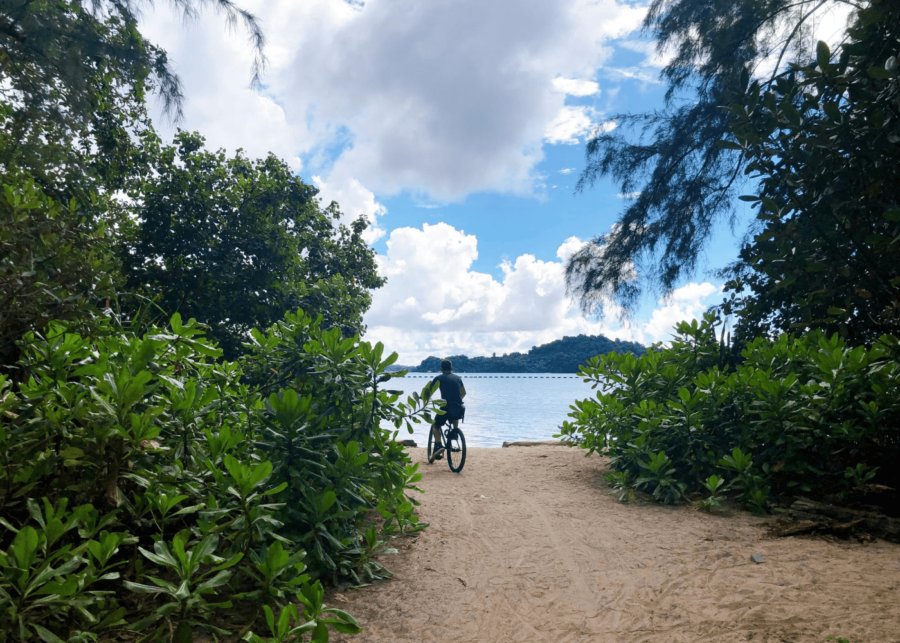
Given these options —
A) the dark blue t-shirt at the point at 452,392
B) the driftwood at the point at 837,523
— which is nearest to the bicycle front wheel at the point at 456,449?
the dark blue t-shirt at the point at 452,392

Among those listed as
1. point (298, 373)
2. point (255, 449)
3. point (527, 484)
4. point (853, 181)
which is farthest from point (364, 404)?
point (853, 181)

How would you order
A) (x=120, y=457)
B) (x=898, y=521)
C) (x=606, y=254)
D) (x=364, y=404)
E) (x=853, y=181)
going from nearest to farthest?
(x=120, y=457) → (x=364, y=404) → (x=898, y=521) → (x=853, y=181) → (x=606, y=254)

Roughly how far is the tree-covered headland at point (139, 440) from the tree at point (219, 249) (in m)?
5.11

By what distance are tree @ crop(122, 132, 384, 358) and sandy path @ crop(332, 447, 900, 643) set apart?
26.1ft

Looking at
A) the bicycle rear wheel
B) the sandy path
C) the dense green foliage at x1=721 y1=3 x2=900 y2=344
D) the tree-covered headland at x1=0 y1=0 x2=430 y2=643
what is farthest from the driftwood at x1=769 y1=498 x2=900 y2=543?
the bicycle rear wheel

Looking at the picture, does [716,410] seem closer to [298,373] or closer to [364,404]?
[364,404]

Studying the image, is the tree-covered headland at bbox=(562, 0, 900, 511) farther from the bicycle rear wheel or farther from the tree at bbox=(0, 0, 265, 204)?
the tree at bbox=(0, 0, 265, 204)

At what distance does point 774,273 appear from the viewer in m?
4.64

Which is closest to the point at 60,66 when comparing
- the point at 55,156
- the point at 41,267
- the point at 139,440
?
the point at 55,156

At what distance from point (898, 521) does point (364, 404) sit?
158 inches

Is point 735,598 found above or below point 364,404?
below

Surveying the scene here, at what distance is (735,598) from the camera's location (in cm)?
286

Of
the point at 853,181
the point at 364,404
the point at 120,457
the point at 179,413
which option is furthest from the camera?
the point at 853,181

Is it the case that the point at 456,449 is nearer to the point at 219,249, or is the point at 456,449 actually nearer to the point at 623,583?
the point at 623,583
